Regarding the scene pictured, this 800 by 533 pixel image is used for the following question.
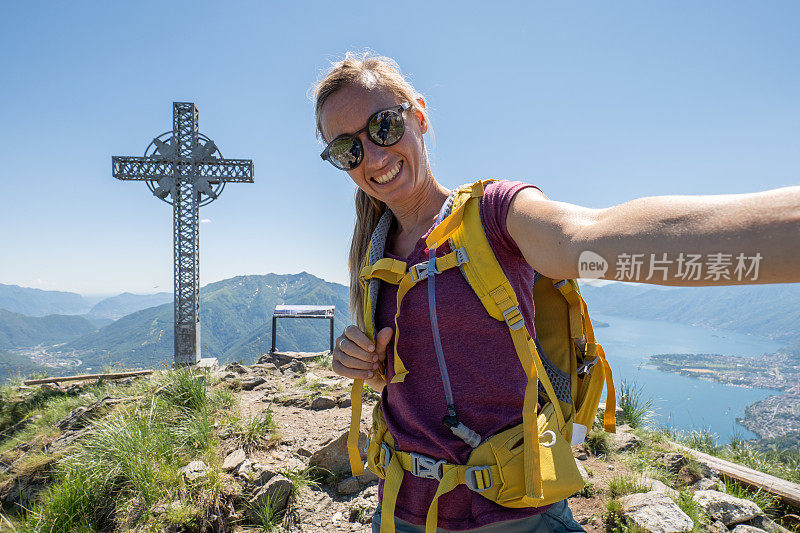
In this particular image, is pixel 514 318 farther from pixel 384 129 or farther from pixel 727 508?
pixel 727 508

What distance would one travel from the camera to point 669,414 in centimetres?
624

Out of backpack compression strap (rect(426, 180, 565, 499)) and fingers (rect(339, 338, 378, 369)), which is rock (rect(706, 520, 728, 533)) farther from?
fingers (rect(339, 338, 378, 369))

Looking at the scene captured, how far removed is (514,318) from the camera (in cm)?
111

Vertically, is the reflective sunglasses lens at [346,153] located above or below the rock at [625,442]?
above

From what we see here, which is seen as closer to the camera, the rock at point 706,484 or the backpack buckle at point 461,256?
the backpack buckle at point 461,256

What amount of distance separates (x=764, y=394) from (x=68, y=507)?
→ 12279cm

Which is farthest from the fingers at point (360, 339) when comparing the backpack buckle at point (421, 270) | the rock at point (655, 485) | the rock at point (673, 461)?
the rock at point (673, 461)

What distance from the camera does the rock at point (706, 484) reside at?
4051 millimetres

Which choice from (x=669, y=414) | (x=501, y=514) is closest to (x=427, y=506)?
(x=501, y=514)

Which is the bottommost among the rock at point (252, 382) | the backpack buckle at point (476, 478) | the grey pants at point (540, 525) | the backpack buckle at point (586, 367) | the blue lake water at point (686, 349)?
the blue lake water at point (686, 349)

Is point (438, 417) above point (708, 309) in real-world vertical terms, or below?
above

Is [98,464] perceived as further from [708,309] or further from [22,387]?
[708,309]

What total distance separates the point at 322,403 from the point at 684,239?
20.5ft

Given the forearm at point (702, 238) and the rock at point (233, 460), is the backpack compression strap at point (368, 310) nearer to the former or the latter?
the forearm at point (702, 238)
